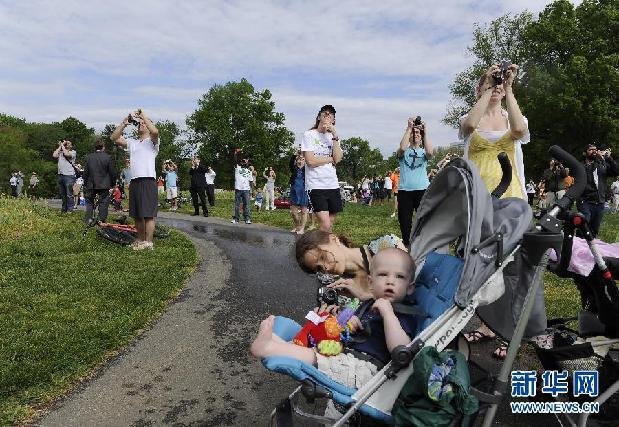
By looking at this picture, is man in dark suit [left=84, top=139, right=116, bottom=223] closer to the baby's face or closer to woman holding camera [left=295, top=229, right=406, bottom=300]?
woman holding camera [left=295, top=229, right=406, bottom=300]

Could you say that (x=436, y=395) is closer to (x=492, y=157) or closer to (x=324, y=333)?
(x=324, y=333)

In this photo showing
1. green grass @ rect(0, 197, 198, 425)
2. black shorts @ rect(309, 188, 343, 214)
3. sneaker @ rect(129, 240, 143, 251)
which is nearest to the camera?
green grass @ rect(0, 197, 198, 425)

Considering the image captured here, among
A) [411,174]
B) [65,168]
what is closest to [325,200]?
[411,174]

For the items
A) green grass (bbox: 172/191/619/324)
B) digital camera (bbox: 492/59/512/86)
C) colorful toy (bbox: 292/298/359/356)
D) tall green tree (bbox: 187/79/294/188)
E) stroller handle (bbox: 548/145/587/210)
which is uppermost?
tall green tree (bbox: 187/79/294/188)

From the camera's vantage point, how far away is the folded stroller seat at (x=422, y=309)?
7.28 feet

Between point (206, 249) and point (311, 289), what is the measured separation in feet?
11.5

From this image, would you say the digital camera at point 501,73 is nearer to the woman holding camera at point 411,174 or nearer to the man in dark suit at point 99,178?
the woman holding camera at point 411,174

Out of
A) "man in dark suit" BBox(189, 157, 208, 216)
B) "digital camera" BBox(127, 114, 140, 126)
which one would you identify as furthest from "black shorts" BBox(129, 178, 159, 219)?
"man in dark suit" BBox(189, 157, 208, 216)

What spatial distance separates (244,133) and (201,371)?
5025 cm

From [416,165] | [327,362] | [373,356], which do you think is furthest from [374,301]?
[416,165]

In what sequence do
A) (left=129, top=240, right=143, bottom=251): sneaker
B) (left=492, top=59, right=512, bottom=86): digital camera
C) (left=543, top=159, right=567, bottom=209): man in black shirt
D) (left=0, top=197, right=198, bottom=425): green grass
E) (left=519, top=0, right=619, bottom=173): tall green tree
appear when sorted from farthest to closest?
(left=519, top=0, right=619, bottom=173): tall green tree
(left=543, top=159, right=567, bottom=209): man in black shirt
(left=129, top=240, right=143, bottom=251): sneaker
(left=492, top=59, right=512, bottom=86): digital camera
(left=0, top=197, right=198, bottom=425): green grass

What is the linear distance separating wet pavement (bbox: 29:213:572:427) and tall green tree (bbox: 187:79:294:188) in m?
44.7

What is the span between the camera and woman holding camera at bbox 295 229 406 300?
10.6 ft

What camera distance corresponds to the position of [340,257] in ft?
10.8
